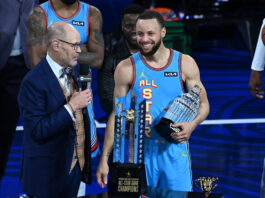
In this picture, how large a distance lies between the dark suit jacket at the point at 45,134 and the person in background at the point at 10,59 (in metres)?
1.06

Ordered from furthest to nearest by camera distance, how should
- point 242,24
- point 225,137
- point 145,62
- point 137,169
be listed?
1. point 242,24
2. point 225,137
3. point 145,62
4. point 137,169

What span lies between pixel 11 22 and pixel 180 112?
153cm

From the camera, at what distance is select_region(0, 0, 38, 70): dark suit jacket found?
161 inches

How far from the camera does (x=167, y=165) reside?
3.72 metres

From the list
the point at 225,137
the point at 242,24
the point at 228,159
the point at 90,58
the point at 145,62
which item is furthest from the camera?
the point at 242,24

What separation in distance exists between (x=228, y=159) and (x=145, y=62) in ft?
7.75

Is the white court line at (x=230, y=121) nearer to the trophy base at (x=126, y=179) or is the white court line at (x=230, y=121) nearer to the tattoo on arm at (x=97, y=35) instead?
the tattoo on arm at (x=97, y=35)

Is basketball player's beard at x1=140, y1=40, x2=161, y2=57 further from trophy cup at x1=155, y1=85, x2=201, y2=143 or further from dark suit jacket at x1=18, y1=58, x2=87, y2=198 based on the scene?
dark suit jacket at x1=18, y1=58, x2=87, y2=198

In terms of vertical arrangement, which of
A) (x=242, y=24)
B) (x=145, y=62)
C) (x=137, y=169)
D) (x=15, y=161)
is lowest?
(x=15, y=161)

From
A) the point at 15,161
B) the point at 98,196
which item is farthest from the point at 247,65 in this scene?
the point at 98,196

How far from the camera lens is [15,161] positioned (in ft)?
19.0

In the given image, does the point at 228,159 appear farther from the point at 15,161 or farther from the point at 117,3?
the point at 117,3

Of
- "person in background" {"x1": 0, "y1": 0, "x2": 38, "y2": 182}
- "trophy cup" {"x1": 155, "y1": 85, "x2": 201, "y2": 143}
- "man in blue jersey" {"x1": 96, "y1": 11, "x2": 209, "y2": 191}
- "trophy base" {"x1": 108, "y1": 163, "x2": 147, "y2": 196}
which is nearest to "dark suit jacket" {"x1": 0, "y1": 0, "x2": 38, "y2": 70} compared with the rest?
"person in background" {"x1": 0, "y1": 0, "x2": 38, "y2": 182}

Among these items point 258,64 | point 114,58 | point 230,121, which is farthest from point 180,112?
point 230,121
